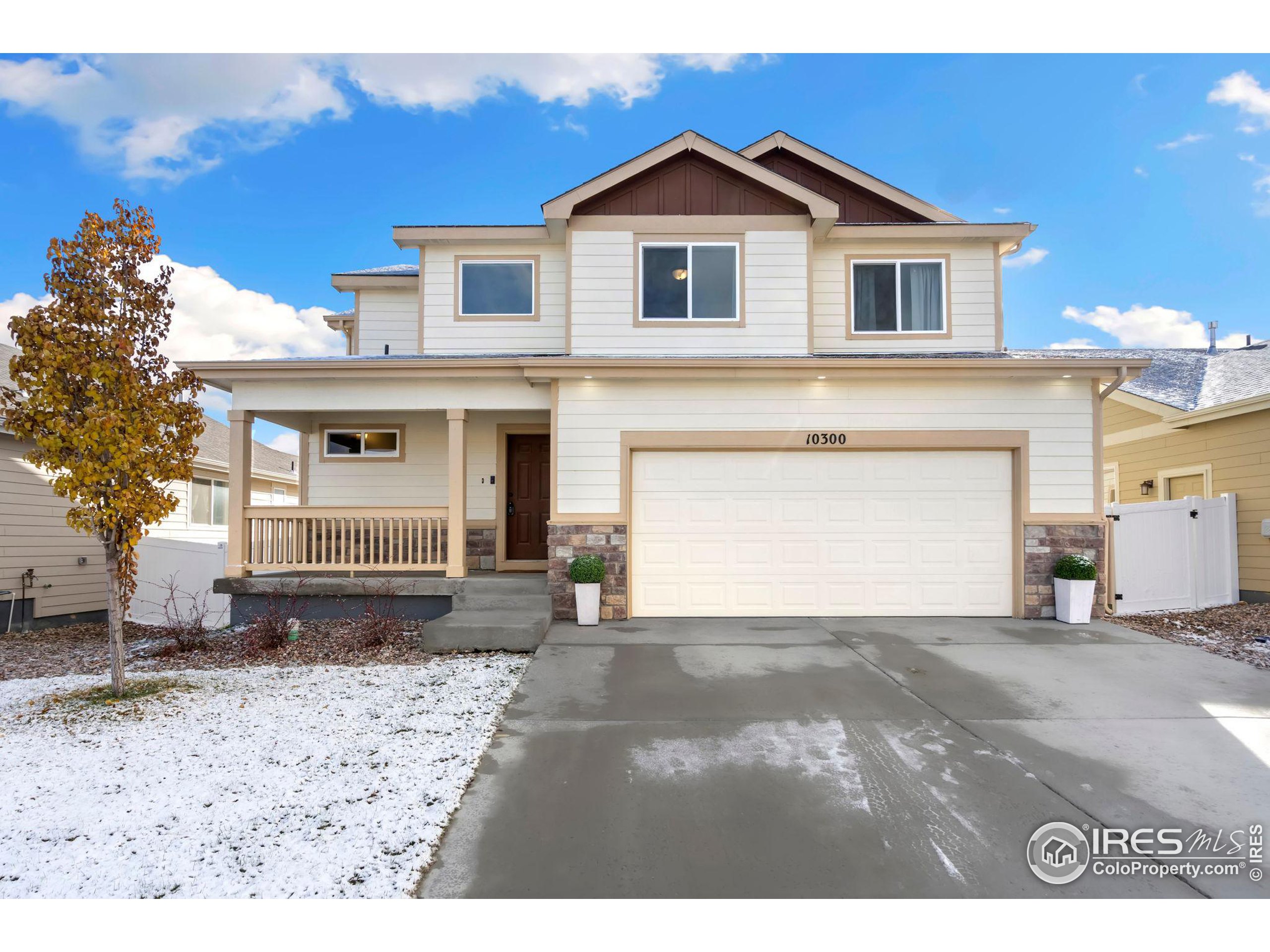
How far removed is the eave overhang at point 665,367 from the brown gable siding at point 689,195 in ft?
8.19

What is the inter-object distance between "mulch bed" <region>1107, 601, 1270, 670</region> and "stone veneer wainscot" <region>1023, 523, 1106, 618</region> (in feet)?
2.55

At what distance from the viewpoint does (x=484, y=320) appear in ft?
30.3

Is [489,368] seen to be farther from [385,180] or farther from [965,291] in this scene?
[385,180]

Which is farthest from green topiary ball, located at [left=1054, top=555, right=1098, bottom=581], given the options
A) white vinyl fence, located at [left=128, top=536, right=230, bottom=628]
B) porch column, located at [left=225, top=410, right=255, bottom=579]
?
white vinyl fence, located at [left=128, top=536, right=230, bottom=628]

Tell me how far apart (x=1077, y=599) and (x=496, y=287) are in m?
9.27

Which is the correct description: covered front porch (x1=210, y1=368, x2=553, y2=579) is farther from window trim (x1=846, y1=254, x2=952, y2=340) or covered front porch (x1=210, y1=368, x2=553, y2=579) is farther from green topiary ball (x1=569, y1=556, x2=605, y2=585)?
window trim (x1=846, y1=254, x2=952, y2=340)

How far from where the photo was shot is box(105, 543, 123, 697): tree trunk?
4.83m

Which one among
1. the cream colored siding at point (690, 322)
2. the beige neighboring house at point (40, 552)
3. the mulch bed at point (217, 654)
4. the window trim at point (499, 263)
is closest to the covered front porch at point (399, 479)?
the mulch bed at point (217, 654)

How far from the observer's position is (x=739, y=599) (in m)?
7.60

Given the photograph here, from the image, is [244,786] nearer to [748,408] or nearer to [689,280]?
[748,408]

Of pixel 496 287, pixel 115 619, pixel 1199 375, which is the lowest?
pixel 115 619

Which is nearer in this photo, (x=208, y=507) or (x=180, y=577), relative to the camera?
(x=180, y=577)

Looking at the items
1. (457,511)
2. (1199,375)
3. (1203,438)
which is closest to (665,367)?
(457,511)
